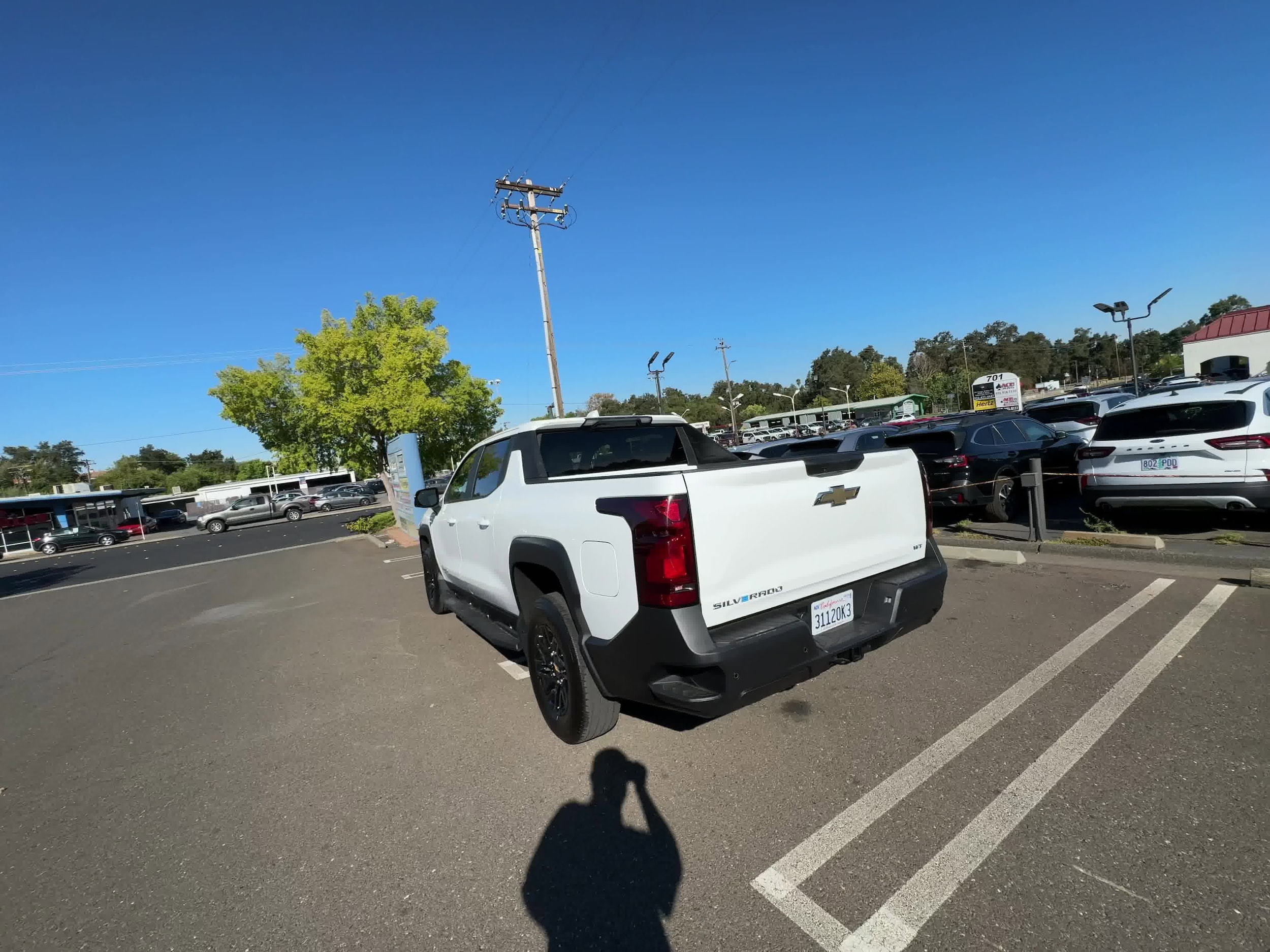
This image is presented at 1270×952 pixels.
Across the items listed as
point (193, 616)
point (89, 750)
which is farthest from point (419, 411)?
point (89, 750)

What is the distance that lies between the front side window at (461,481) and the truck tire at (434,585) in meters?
0.96

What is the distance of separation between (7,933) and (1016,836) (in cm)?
401

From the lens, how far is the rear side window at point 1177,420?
18.7 feet

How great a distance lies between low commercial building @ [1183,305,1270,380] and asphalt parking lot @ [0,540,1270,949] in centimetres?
3885

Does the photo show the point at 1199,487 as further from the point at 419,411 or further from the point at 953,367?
the point at 953,367

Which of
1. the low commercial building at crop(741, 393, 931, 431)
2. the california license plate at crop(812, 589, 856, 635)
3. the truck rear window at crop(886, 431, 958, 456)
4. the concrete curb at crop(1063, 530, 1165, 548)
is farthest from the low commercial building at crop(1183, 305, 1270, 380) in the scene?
the california license plate at crop(812, 589, 856, 635)

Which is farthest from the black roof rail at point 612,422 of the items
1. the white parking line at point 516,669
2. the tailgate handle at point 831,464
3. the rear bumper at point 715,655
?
the white parking line at point 516,669

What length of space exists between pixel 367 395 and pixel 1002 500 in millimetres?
16799

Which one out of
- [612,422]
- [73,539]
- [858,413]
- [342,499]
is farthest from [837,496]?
[858,413]

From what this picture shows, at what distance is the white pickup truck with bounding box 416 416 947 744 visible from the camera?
2576mm

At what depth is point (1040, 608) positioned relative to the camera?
16.4 feet

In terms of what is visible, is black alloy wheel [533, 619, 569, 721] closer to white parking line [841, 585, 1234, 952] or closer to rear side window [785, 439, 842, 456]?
white parking line [841, 585, 1234, 952]

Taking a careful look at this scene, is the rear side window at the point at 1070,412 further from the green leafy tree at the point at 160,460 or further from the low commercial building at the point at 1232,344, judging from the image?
the green leafy tree at the point at 160,460

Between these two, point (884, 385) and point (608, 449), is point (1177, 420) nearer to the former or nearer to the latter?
point (608, 449)
